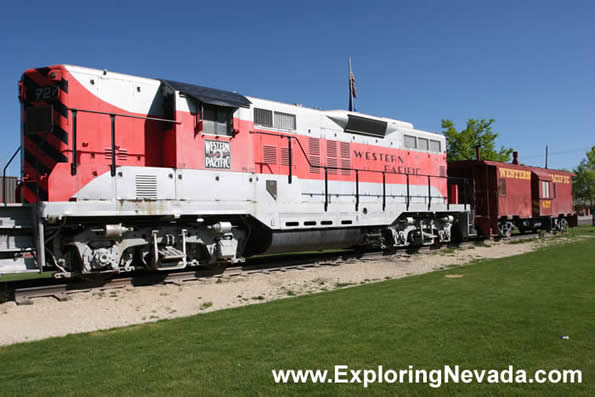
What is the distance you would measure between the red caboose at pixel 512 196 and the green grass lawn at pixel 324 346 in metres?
11.8

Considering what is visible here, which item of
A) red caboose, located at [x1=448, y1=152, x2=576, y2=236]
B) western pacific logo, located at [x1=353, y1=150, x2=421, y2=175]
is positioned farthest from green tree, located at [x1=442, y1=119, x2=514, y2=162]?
western pacific logo, located at [x1=353, y1=150, x2=421, y2=175]

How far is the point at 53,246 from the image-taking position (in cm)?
782

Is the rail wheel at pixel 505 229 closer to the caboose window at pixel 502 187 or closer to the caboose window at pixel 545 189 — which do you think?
the caboose window at pixel 502 187

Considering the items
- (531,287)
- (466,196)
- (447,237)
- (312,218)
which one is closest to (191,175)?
(312,218)

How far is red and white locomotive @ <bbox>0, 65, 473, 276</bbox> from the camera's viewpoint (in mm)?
7746

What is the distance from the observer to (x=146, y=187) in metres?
8.30

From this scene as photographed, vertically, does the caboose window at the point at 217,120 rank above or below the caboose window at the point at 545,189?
above

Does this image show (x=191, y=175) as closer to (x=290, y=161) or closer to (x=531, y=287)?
(x=290, y=161)

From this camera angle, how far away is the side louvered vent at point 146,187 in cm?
823

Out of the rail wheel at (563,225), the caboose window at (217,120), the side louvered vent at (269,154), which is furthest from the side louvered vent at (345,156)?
the rail wheel at (563,225)

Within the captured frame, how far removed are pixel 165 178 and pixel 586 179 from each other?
68165mm

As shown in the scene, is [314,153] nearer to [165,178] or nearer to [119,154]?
[165,178]

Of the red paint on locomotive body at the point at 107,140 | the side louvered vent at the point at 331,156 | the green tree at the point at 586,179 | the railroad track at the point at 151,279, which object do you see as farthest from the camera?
the green tree at the point at 586,179

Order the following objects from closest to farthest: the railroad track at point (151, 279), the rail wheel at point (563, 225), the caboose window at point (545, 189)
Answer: the railroad track at point (151, 279)
the caboose window at point (545, 189)
the rail wheel at point (563, 225)
